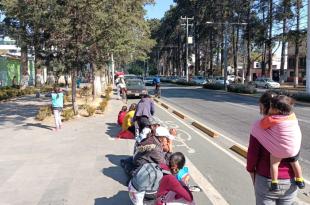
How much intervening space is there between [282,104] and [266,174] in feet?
1.99

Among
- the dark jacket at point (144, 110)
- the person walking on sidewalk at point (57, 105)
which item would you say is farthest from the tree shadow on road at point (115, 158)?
the person walking on sidewalk at point (57, 105)

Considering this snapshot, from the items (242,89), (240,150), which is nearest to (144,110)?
(240,150)

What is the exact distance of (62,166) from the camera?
910cm

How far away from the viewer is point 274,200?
391 centimetres

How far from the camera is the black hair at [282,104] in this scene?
150 inches

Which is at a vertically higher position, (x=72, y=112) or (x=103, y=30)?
(x=103, y=30)

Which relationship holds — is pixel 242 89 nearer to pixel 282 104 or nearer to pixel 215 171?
pixel 215 171

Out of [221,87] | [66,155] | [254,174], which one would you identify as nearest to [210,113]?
[66,155]

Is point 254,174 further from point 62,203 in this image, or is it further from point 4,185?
point 4,185

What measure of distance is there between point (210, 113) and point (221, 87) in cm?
2608

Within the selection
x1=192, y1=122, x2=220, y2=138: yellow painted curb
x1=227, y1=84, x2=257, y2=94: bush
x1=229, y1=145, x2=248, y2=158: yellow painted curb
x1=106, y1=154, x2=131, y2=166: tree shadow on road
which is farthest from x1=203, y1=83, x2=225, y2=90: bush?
x1=106, y1=154, x2=131, y2=166: tree shadow on road

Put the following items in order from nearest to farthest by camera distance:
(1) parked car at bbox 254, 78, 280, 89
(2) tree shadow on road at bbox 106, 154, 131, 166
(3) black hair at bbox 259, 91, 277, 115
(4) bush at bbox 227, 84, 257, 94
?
1. (3) black hair at bbox 259, 91, 277, 115
2. (2) tree shadow on road at bbox 106, 154, 131, 166
3. (4) bush at bbox 227, 84, 257, 94
4. (1) parked car at bbox 254, 78, 280, 89

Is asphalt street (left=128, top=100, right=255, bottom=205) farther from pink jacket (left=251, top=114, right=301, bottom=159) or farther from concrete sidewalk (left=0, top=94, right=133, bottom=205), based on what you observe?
pink jacket (left=251, top=114, right=301, bottom=159)

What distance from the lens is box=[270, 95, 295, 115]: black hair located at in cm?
382
